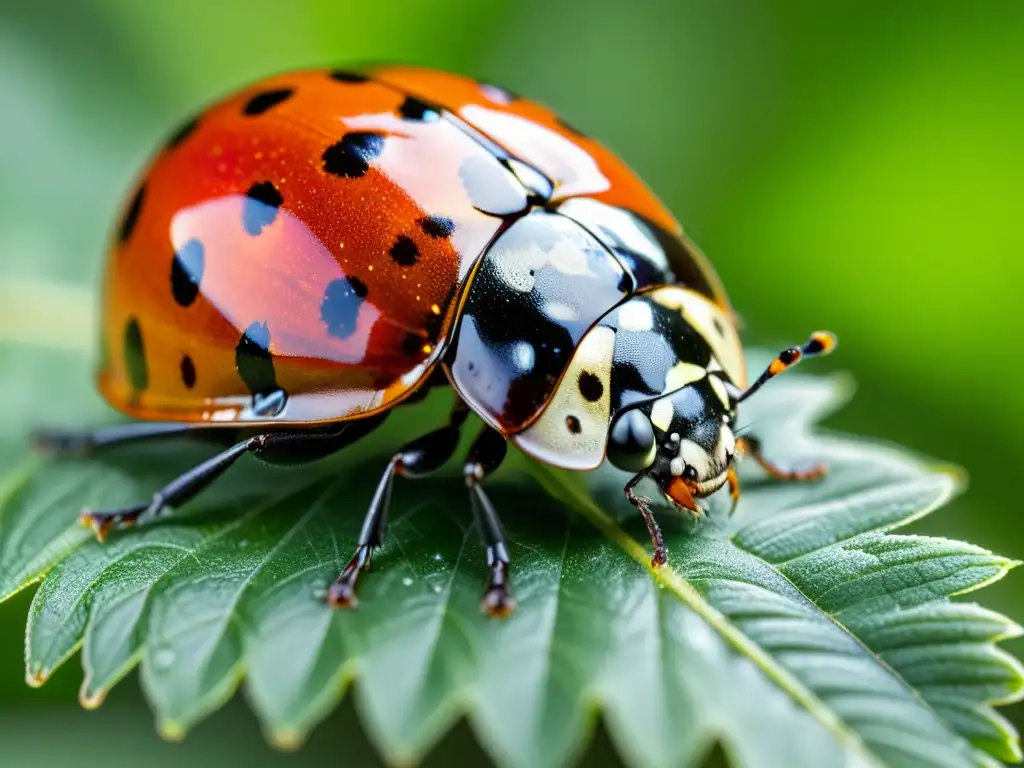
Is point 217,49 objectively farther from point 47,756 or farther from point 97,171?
point 47,756

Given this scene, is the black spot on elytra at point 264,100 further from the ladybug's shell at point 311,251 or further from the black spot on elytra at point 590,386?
the black spot on elytra at point 590,386

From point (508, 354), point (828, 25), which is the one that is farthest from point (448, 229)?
point (828, 25)

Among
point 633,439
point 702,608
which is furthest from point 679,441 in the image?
point 702,608

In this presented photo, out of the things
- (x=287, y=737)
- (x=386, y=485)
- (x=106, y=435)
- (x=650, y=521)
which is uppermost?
(x=650, y=521)

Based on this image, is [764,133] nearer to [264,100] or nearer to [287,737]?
[264,100]

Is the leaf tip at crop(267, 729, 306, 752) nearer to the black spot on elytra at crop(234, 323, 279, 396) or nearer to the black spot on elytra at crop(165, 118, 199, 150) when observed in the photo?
the black spot on elytra at crop(234, 323, 279, 396)

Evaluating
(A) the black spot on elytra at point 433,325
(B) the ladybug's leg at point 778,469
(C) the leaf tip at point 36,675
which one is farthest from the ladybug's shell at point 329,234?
(C) the leaf tip at point 36,675
